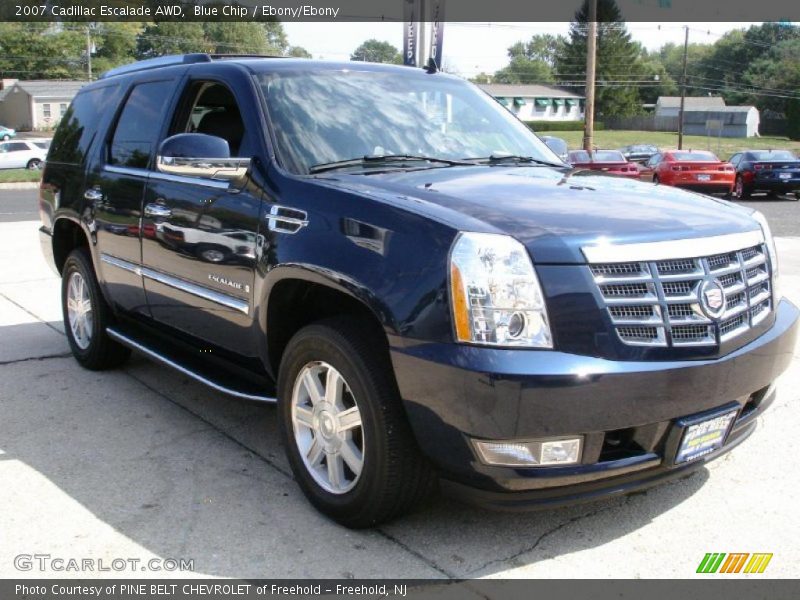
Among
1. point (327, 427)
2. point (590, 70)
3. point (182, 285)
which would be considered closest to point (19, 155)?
point (590, 70)

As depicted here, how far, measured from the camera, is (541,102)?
11131cm

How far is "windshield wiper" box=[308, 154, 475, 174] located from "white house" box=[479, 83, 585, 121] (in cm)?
10284

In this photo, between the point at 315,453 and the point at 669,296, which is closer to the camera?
the point at 669,296

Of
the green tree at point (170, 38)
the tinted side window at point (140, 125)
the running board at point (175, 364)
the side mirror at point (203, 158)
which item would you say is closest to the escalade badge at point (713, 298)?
the running board at point (175, 364)

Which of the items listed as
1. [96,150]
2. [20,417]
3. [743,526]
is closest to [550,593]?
[743,526]

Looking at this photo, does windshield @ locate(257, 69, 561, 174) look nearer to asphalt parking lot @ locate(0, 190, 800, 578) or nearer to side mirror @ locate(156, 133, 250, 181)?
side mirror @ locate(156, 133, 250, 181)

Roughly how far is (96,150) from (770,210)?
18.4 metres

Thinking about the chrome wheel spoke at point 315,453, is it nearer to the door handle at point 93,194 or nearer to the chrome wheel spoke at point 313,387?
the chrome wheel spoke at point 313,387

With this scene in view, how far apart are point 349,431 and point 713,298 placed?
148cm

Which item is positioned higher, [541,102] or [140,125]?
[541,102]

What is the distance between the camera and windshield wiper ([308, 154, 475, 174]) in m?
3.93

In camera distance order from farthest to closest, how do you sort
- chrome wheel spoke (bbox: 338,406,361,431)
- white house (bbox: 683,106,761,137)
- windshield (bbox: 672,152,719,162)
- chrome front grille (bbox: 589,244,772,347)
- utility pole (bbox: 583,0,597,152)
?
white house (bbox: 683,106,761,137) → utility pole (bbox: 583,0,597,152) → windshield (bbox: 672,152,719,162) → chrome wheel spoke (bbox: 338,406,361,431) → chrome front grille (bbox: 589,244,772,347)

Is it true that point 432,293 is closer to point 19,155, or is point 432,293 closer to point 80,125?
point 80,125

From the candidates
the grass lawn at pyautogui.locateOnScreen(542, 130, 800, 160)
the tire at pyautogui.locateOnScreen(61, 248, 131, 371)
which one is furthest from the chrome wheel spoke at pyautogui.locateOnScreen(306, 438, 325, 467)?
the grass lawn at pyautogui.locateOnScreen(542, 130, 800, 160)
